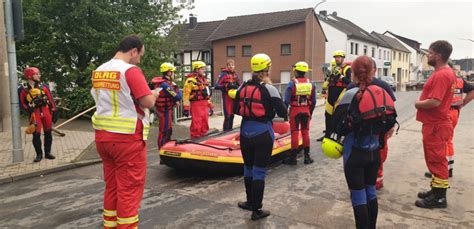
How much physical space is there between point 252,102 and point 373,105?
1.46 m

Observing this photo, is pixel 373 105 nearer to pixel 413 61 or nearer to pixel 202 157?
pixel 202 157

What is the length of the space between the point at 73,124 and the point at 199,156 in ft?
27.8

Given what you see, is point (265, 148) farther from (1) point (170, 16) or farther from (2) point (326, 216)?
(1) point (170, 16)

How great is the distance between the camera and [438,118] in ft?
16.6

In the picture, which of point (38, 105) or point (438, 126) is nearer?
point (438, 126)

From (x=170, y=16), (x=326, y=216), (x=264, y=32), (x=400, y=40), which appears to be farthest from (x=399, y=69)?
(x=326, y=216)

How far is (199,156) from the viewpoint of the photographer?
649 cm

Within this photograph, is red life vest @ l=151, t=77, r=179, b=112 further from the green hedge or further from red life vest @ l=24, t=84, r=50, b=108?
the green hedge

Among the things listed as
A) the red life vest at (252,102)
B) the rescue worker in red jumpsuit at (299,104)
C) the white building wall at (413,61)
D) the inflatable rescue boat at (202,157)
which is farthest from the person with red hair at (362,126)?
the white building wall at (413,61)

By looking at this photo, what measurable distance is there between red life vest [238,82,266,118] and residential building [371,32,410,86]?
59.1 m

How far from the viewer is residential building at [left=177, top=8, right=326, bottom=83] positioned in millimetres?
38125

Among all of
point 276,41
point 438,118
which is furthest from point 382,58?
point 438,118

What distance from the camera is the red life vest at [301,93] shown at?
736cm

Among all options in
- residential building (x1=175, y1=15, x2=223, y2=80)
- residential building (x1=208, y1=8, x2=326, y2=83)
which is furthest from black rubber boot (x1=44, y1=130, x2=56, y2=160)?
residential building (x1=175, y1=15, x2=223, y2=80)
